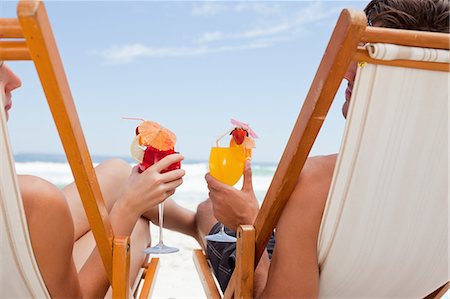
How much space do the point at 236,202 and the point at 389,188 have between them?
0.62 m

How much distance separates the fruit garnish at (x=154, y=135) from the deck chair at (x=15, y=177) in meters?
0.62

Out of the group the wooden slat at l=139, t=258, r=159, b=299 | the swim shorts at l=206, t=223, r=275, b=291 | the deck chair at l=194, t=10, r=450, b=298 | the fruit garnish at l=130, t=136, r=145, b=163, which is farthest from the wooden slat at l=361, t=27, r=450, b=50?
the wooden slat at l=139, t=258, r=159, b=299

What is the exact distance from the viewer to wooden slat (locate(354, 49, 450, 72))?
4.29 ft

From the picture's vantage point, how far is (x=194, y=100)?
29969mm

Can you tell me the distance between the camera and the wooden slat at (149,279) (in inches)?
89.3

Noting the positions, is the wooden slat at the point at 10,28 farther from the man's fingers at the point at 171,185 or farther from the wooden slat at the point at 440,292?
the wooden slat at the point at 440,292

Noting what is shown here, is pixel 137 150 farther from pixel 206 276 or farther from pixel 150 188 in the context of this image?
pixel 206 276

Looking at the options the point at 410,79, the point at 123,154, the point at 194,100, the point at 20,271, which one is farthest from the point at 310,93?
the point at 194,100

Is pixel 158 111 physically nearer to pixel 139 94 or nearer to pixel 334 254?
pixel 139 94

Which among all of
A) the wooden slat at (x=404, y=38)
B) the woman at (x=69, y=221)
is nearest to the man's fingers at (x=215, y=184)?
the woman at (x=69, y=221)

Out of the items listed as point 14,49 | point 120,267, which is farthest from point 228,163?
point 14,49

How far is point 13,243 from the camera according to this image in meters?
1.39

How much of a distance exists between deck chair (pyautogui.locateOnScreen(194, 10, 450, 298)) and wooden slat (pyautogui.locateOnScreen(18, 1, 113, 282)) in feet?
1.50

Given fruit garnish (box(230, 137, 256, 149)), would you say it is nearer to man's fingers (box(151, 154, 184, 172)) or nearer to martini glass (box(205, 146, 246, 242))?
martini glass (box(205, 146, 246, 242))
